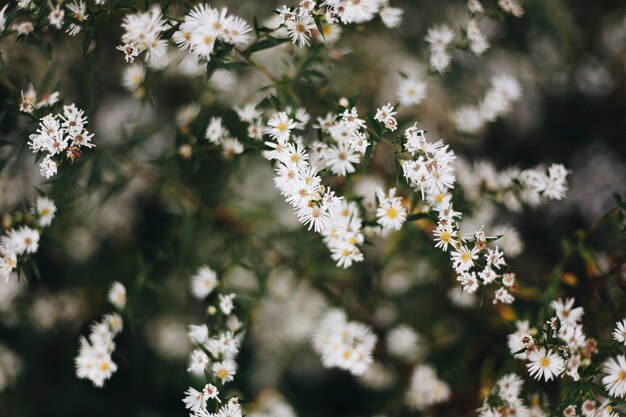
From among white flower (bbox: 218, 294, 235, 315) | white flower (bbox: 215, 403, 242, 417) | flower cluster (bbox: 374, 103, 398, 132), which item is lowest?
white flower (bbox: 215, 403, 242, 417)

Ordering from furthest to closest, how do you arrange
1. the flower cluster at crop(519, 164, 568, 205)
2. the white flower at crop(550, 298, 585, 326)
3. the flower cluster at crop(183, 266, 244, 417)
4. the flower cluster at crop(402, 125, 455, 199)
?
the flower cluster at crop(519, 164, 568, 205)
the white flower at crop(550, 298, 585, 326)
the flower cluster at crop(183, 266, 244, 417)
the flower cluster at crop(402, 125, 455, 199)

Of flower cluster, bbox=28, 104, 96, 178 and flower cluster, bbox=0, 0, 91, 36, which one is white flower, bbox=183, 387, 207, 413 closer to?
flower cluster, bbox=28, 104, 96, 178

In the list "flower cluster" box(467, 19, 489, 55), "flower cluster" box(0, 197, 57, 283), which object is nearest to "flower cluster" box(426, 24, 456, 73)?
"flower cluster" box(467, 19, 489, 55)

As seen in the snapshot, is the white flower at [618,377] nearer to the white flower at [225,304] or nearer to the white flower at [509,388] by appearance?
the white flower at [509,388]

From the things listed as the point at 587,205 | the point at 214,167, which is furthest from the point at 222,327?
the point at 587,205

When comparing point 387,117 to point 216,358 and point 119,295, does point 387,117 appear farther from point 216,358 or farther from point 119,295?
point 119,295

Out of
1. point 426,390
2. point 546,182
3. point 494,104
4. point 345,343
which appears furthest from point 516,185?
point 426,390

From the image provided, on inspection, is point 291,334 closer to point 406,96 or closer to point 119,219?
point 119,219
